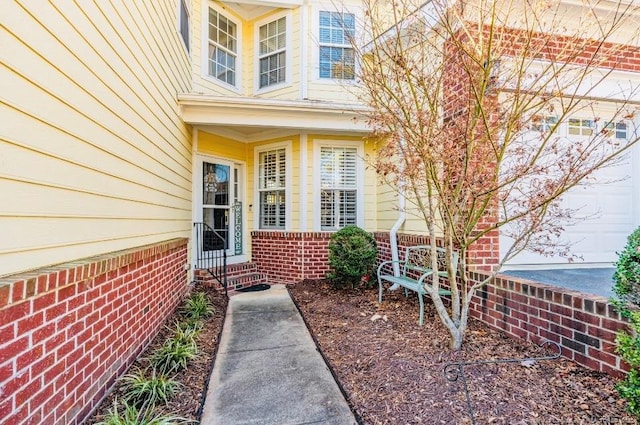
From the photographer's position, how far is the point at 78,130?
2145mm

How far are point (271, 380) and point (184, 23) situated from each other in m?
5.80

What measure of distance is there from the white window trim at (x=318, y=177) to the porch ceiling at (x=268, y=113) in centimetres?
50

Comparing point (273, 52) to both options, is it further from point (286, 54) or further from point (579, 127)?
point (579, 127)

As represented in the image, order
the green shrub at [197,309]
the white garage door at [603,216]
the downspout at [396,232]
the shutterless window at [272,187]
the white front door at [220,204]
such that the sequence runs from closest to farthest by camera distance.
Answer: the green shrub at [197,309], the white garage door at [603,216], the downspout at [396,232], the white front door at [220,204], the shutterless window at [272,187]

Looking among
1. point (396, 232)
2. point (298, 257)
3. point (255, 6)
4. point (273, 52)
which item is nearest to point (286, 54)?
point (273, 52)

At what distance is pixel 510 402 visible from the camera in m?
2.18

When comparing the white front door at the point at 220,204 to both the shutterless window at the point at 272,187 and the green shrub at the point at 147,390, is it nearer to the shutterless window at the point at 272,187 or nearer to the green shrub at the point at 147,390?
the shutterless window at the point at 272,187

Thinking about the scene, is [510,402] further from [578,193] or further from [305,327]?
[578,193]

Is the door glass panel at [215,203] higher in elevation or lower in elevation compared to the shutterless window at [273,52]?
lower

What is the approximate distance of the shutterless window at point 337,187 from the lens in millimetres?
6523

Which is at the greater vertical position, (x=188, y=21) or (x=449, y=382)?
(x=188, y=21)

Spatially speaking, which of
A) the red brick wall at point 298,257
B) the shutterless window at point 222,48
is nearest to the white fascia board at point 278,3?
the shutterless window at point 222,48

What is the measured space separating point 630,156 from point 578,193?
3.55 feet

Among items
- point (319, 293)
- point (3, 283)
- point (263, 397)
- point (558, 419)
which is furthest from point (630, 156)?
point (3, 283)
